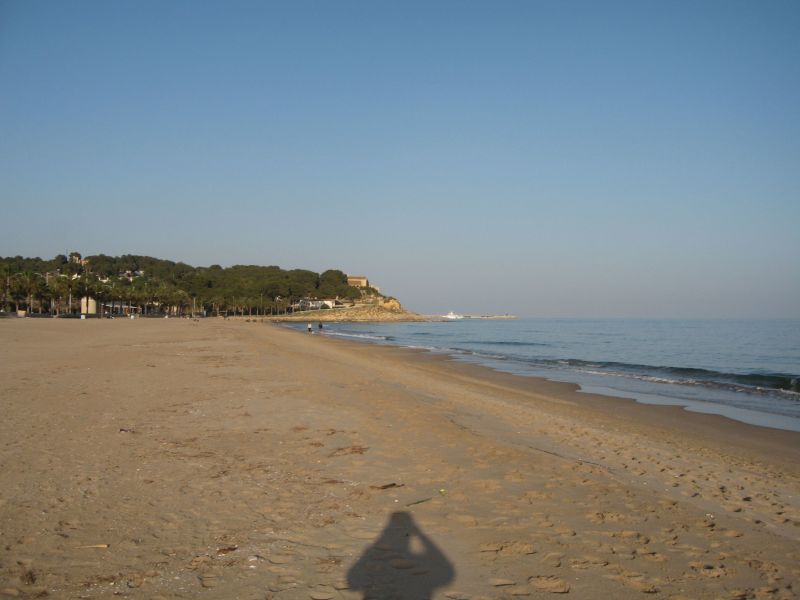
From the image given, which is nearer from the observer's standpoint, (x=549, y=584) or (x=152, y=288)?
(x=549, y=584)

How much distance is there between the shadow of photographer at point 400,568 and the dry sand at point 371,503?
0.02 meters

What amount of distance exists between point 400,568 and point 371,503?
4.49 feet

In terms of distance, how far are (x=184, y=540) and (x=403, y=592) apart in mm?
1784

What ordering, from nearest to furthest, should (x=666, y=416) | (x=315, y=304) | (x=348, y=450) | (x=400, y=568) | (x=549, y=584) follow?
(x=549, y=584) < (x=400, y=568) < (x=348, y=450) < (x=666, y=416) < (x=315, y=304)

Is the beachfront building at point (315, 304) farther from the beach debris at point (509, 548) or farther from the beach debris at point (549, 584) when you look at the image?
the beach debris at point (549, 584)

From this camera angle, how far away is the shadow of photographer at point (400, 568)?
141 inches

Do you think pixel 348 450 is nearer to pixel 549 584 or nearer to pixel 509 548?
pixel 509 548

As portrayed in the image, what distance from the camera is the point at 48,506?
4730 millimetres

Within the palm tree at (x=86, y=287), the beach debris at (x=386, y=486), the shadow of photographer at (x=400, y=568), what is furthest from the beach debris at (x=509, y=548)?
the palm tree at (x=86, y=287)

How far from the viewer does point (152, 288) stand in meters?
118

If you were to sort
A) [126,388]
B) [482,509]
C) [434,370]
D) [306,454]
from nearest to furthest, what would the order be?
[482,509] < [306,454] < [126,388] < [434,370]

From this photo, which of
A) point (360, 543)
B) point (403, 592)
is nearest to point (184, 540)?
point (360, 543)

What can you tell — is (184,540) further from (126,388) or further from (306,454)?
(126,388)

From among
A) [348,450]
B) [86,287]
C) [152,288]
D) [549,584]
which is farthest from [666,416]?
[152,288]
